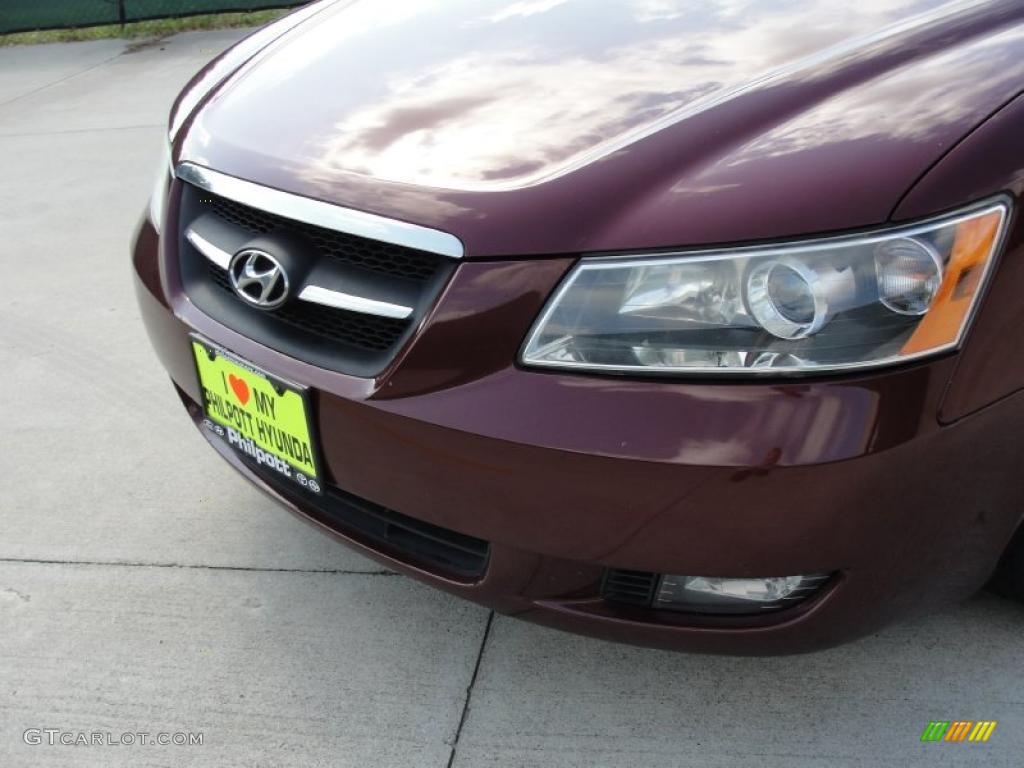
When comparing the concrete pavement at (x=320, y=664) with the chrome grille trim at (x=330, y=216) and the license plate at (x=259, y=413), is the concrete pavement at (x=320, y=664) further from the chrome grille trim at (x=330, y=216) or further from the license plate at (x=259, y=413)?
the chrome grille trim at (x=330, y=216)

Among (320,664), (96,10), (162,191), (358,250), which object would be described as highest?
(358,250)

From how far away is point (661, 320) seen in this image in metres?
1.45

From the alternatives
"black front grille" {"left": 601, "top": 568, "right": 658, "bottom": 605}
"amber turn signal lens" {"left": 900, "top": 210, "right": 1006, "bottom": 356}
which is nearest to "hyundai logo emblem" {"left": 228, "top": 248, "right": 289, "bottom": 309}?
"black front grille" {"left": 601, "top": 568, "right": 658, "bottom": 605}

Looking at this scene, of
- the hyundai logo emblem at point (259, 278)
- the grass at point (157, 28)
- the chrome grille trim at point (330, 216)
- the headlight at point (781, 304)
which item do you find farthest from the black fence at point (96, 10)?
the headlight at point (781, 304)

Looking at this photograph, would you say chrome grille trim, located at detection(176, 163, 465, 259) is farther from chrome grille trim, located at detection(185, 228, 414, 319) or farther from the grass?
the grass

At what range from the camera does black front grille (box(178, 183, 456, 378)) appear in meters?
1.59

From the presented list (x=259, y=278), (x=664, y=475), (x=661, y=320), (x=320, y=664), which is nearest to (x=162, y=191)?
(x=259, y=278)

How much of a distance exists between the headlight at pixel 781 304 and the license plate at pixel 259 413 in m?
0.46

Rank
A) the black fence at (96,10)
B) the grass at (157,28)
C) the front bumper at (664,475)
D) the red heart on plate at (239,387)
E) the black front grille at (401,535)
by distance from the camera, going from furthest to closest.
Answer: the black fence at (96,10)
the grass at (157,28)
the red heart on plate at (239,387)
the black front grille at (401,535)
the front bumper at (664,475)

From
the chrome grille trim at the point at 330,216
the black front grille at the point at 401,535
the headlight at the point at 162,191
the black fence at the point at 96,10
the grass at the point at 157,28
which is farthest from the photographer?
the black fence at the point at 96,10

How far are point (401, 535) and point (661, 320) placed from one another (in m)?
0.63

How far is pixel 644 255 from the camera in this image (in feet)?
4.73

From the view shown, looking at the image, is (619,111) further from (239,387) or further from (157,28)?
(157,28)

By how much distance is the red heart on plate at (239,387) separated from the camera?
1811 mm
